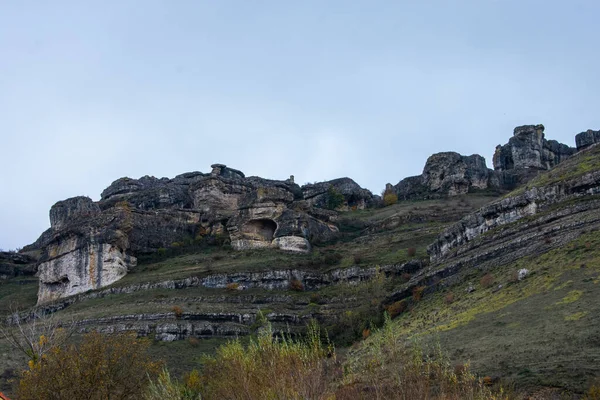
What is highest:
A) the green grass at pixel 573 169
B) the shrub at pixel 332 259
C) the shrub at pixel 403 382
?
the green grass at pixel 573 169

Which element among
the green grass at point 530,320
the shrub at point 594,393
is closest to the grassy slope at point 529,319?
the green grass at point 530,320

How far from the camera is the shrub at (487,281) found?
59.1 m

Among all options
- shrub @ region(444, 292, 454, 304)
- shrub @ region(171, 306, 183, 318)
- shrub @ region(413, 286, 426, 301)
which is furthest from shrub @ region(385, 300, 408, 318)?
shrub @ region(171, 306, 183, 318)

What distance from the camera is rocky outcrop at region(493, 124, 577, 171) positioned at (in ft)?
443

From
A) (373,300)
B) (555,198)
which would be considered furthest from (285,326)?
(555,198)

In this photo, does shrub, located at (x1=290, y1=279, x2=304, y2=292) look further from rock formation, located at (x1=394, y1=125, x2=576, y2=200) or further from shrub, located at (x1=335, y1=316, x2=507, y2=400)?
shrub, located at (x1=335, y1=316, x2=507, y2=400)

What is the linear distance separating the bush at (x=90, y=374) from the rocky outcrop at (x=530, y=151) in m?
101

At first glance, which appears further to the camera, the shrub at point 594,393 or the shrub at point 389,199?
the shrub at point 389,199

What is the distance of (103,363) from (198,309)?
113 feet

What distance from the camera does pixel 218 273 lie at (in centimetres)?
8694

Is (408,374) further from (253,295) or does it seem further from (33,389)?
(253,295)

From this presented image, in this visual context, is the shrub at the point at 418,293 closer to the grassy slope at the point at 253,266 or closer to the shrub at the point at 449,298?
the shrub at the point at 449,298

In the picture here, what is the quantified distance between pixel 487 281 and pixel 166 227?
5803cm

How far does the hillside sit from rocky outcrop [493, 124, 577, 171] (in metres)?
0.25
